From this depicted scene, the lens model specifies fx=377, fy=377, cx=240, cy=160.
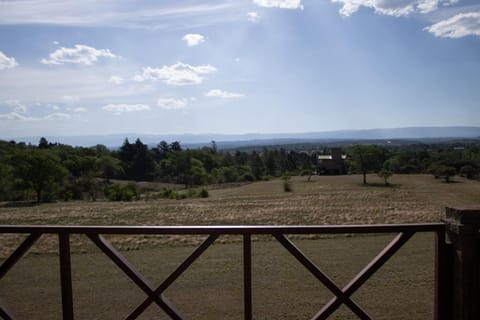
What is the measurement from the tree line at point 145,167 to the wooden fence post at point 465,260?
52808 mm

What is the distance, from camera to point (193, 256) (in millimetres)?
2830

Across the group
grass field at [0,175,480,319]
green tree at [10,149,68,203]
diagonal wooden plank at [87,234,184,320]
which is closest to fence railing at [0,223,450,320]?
diagonal wooden plank at [87,234,184,320]

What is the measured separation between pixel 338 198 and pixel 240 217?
606 inches

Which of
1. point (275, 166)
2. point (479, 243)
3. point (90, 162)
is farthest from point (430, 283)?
point (275, 166)

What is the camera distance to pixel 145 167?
98188mm

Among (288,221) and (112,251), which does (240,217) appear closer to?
(288,221)

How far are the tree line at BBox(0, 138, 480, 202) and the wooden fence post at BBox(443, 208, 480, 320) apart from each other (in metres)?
52.8

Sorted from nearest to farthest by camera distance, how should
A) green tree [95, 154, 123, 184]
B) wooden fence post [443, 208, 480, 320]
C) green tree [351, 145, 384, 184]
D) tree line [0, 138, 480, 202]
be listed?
wooden fence post [443, 208, 480, 320] < tree line [0, 138, 480, 202] < green tree [351, 145, 384, 184] < green tree [95, 154, 123, 184]

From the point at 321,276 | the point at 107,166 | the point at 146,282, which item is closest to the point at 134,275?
the point at 146,282

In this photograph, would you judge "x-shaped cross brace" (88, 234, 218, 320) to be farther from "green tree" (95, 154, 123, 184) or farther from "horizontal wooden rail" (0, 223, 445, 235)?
"green tree" (95, 154, 123, 184)

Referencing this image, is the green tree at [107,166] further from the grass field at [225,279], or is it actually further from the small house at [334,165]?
the grass field at [225,279]

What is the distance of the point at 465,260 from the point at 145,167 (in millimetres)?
99000

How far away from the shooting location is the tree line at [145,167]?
4916cm

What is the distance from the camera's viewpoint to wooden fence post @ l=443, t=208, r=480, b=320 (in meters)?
2.68
